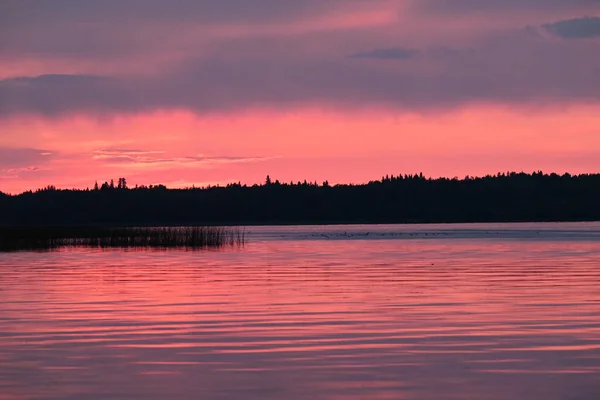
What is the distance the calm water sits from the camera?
14.8m

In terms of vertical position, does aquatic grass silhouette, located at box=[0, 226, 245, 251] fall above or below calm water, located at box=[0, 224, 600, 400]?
above

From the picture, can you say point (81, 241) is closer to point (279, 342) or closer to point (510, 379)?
point (279, 342)

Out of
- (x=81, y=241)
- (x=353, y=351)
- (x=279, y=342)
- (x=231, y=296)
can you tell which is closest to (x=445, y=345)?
(x=353, y=351)

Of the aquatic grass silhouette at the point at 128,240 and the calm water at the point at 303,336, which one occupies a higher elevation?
the aquatic grass silhouette at the point at 128,240

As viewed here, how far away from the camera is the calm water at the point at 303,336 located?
1484 centimetres

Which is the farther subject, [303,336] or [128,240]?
[128,240]

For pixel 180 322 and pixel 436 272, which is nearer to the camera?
pixel 180 322

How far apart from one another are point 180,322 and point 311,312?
331cm

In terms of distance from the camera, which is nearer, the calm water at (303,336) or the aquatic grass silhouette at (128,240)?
the calm water at (303,336)

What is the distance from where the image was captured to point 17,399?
1402 cm

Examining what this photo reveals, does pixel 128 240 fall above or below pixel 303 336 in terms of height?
above

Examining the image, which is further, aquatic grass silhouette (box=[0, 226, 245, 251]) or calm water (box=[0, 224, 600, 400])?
aquatic grass silhouette (box=[0, 226, 245, 251])

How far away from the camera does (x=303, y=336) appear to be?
20141 mm

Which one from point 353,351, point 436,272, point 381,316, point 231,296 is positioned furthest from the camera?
point 436,272
